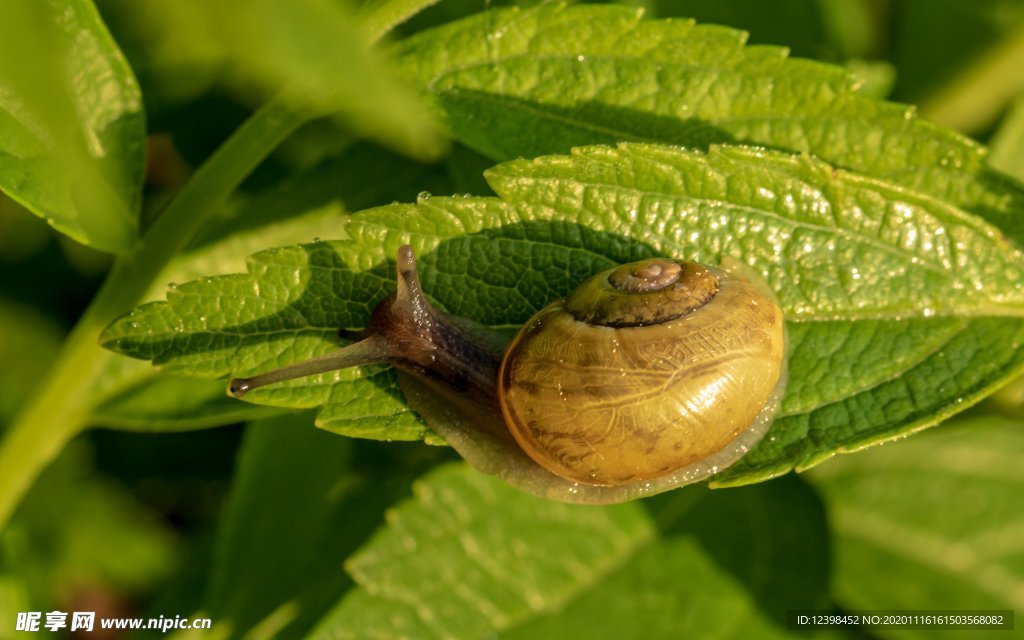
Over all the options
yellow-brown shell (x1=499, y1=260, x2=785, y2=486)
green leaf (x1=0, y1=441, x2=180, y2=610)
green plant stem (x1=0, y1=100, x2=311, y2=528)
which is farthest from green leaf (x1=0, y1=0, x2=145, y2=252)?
green leaf (x1=0, y1=441, x2=180, y2=610)

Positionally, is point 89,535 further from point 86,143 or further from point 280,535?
point 86,143

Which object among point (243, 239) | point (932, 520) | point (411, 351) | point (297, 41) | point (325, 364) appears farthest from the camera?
point (932, 520)

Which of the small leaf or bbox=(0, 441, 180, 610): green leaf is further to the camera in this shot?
bbox=(0, 441, 180, 610): green leaf

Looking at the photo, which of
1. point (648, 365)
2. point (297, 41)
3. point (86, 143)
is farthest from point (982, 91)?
point (297, 41)

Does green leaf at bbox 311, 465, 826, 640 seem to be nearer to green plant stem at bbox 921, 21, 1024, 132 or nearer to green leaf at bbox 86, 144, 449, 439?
green leaf at bbox 86, 144, 449, 439

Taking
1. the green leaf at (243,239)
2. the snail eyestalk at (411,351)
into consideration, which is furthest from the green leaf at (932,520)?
the green leaf at (243,239)

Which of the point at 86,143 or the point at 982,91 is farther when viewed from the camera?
the point at 982,91
